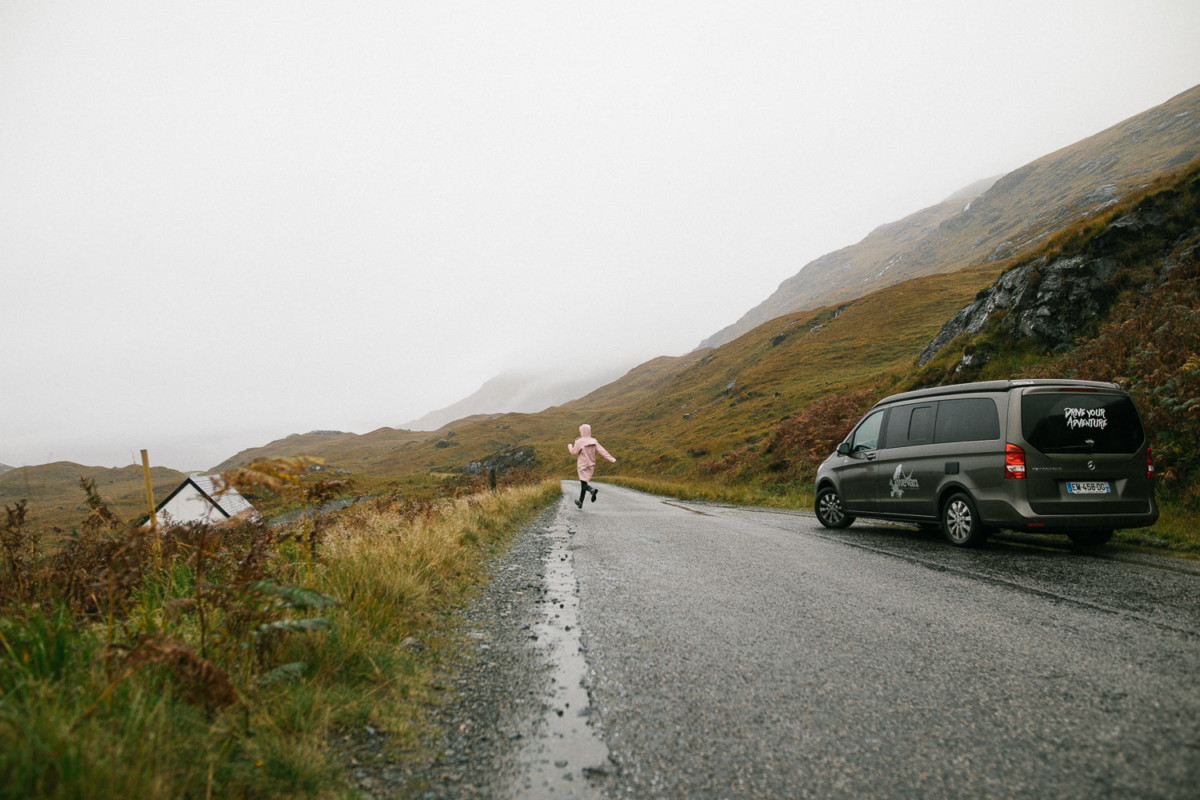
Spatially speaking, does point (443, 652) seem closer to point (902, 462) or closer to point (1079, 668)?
point (1079, 668)

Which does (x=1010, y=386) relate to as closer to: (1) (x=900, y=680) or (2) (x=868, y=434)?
(2) (x=868, y=434)

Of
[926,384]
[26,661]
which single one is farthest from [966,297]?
[26,661]

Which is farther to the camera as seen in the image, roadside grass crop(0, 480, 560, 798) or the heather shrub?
the heather shrub

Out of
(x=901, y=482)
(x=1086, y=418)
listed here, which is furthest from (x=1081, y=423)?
(x=901, y=482)

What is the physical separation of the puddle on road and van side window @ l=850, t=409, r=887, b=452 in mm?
7434

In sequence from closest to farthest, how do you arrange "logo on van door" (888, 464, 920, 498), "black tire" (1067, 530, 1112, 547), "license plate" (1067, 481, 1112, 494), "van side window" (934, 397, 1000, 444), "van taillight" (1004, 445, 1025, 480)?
1. "license plate" (1067, 481, 1112, 494)
2. "van taillight" (1004, 445, 1025, 480)
3. "black tire" (1067, 530, 1112, 547)
4. "van side window" (934, 397, 1000, 444)
5. "logo on van door" (888, 464, 920, 498)

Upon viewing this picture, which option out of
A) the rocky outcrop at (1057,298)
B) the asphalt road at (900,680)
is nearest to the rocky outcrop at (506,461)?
the rocky outcrop at (1057,298)

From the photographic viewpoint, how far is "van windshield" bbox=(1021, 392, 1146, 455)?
22.8 ft

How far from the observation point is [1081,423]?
6.99m

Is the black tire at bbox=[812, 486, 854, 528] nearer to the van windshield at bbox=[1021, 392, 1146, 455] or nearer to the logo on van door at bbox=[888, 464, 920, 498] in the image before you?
the logo on van door at bbox=[888, 464, 920, 498]

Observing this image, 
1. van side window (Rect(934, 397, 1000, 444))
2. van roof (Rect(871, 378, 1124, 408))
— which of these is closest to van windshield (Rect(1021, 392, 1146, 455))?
van roof (Rect(871, 378, 1124, 408))

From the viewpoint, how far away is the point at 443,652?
13.0 feet

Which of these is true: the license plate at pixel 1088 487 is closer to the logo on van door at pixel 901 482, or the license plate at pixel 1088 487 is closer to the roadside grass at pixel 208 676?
the logo on van door at pixel 901 482

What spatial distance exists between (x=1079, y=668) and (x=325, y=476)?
20.5 ft
